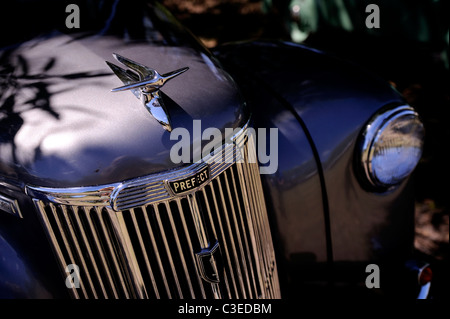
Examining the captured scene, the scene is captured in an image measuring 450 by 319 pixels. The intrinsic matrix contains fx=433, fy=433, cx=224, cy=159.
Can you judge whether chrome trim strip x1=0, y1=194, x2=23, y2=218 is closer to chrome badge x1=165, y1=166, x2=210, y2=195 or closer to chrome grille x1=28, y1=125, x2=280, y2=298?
chrome grille x1=28, y1=125, x2=280, y2=298

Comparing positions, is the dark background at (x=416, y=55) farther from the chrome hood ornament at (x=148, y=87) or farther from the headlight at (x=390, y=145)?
the chrome hood ornament at (x=148, y=87)

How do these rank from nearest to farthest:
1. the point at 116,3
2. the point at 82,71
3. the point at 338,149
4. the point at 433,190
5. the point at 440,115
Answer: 1. the point at 82,71
2. the point at 338,149
3. the point at 116,3
4. the point at 433,190
5. the point at 440,115

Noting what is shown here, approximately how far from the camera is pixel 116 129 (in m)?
1.32

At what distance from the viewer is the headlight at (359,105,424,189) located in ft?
5.68

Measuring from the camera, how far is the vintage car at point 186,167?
1334mm

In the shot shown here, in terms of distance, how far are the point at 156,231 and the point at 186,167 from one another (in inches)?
9.2

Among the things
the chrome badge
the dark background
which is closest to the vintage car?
the chrome badge

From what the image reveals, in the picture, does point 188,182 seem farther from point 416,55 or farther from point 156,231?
point 416,55

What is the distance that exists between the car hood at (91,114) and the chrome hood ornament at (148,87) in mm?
23

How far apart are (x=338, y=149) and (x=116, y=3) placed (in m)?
1.19

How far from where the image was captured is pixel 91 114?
53.4 inches

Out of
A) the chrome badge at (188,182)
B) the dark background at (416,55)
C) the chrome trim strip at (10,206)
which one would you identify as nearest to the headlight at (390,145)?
the chrome badge at (188,182)
